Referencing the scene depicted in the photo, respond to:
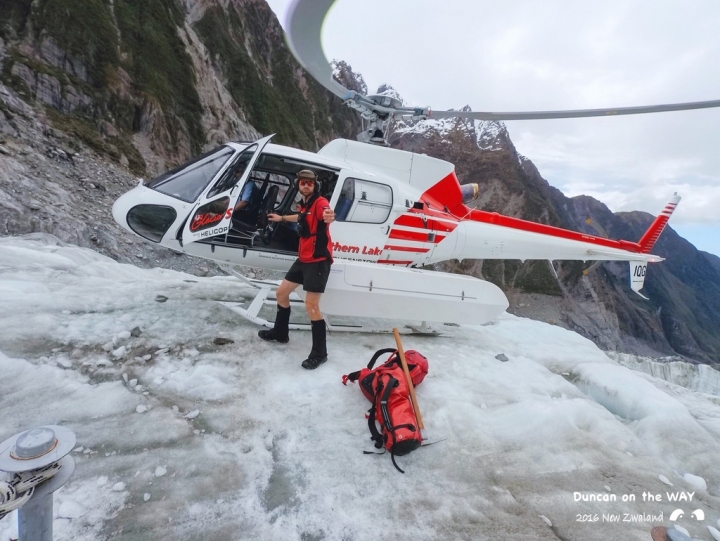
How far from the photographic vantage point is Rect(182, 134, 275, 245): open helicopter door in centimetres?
445

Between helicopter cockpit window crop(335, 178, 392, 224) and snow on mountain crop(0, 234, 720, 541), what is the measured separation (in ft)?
5.54

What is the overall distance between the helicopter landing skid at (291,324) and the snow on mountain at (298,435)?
0.13 meters

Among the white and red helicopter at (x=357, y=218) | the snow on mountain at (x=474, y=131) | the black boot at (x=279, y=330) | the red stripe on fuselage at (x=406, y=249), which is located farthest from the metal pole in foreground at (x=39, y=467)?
the snow on mountain at (x=474, y=131)

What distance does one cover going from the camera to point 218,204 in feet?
15.0

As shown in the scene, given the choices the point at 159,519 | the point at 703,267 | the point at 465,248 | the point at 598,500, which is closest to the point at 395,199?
the point at 465,248

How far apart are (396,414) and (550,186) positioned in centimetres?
7834

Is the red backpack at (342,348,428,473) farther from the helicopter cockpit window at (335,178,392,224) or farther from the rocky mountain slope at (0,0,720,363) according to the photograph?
the rocky mountain slope at (0,0,720,363)

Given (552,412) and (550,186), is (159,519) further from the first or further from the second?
(550,186)

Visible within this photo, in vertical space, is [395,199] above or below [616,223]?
below

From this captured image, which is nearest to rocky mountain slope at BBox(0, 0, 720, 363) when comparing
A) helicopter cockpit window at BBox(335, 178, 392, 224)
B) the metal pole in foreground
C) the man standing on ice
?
helicopter cockpit window at BBox(335, 178, 392, 224)

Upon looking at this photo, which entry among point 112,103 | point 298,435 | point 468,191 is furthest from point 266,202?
point 112,103

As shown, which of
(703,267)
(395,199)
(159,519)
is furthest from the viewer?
(703,267)

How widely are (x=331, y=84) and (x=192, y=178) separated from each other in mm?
2027

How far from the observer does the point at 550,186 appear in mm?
71062
